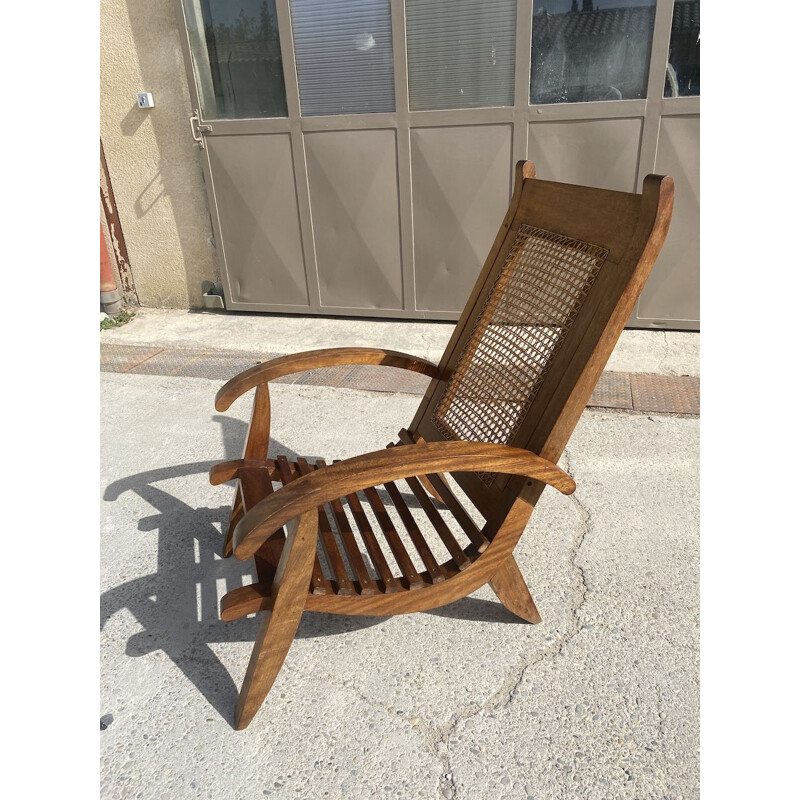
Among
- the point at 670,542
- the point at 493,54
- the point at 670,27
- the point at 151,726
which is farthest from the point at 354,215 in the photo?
the point at 151,726

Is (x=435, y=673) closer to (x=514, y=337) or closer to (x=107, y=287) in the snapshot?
(x=514, y=337)

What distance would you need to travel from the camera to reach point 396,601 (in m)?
1.63

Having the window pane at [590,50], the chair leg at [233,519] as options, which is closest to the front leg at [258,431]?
the chair leg at [233,519]

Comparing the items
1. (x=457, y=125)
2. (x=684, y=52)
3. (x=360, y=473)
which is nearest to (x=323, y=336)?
(x=457, y=125)

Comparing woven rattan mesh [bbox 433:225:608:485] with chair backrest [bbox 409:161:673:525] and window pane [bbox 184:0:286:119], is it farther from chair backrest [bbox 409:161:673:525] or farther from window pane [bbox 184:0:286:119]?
window pane [bbox 184:0:286:119]

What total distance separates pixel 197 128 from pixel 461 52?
189 cm

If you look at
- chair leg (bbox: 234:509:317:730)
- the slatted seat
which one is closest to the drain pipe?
the slatted seat

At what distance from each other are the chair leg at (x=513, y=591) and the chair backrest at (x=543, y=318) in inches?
6.8

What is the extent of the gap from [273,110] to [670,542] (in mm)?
3717

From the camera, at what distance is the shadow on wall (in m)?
4.21

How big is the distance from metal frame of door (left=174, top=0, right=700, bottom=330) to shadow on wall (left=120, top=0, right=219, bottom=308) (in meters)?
0.12

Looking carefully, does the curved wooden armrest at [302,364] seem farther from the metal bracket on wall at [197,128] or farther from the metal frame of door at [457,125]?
the metal bracket on wall at [197,128]

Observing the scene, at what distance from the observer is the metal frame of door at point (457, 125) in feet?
12.2

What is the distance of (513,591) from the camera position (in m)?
1.83
